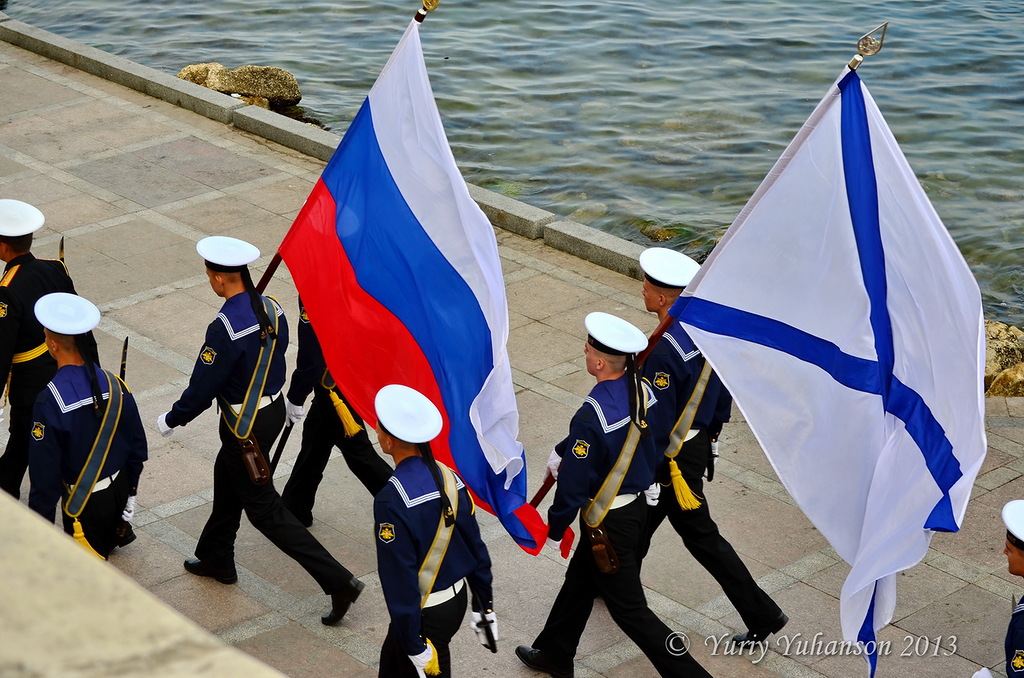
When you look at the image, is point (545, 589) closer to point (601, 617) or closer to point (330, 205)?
point (601, 617)

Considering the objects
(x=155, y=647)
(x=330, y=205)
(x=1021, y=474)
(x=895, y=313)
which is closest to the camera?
(x=155, y=647)

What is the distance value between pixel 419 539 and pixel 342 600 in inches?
64.8

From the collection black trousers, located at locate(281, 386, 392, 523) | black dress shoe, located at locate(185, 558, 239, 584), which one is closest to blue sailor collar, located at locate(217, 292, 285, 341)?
black trousers, located at locate(281, 386, 392, 523)

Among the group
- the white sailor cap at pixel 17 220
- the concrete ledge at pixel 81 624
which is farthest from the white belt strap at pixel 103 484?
the concrete ledge at pixel 81 624

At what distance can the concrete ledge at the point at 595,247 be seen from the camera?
1083 cm

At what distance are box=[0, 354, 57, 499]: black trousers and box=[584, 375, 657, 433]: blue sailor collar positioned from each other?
324 cm

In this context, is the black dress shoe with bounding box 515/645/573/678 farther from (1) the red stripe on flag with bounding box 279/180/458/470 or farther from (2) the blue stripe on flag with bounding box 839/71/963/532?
(2) the blue stripe on flag with bounding box 839/71/963/532

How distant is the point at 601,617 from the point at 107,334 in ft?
15.1

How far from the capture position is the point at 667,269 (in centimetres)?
632

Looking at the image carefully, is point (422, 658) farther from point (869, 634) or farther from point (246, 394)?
point (246, 394)

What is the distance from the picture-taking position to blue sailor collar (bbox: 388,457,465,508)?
4.89 m

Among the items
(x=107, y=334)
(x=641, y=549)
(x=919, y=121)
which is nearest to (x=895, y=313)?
(x=641, y=549)

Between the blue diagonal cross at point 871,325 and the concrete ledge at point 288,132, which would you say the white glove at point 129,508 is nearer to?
the blue diagonal cross at point 871,325

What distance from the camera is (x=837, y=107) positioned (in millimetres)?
5164
